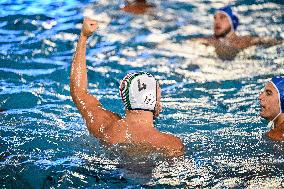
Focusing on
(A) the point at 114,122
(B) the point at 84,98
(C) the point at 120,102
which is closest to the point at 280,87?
(A) the point at 114,122

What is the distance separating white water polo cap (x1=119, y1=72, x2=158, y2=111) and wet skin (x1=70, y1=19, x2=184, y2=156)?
0.24 feet

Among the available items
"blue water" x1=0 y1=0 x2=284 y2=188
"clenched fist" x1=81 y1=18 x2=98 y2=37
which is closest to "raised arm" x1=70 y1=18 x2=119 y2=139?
"clenched fist" x1=81 y1=18 x2=98 y2=37

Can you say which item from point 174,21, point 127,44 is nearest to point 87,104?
point 127,44

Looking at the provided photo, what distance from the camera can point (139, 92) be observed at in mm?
5039

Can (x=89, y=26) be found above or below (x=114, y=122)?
above

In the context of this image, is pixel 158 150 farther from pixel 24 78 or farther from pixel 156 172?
pixel 24 78

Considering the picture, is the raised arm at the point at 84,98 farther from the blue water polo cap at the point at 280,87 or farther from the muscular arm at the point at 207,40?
the muscular arm at the point at 207,40

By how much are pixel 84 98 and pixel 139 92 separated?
714 millimetres

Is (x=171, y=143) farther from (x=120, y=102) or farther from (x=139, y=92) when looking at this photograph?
(x=120, y=102)

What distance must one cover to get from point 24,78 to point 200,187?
464 cm

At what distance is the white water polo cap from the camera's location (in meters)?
5.04

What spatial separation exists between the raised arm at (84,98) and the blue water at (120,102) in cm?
22

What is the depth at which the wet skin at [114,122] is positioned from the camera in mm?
5137

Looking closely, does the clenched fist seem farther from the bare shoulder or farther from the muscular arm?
the muscular arm
